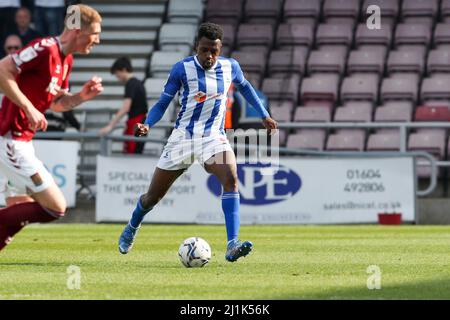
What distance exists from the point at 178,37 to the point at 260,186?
19.9 ft

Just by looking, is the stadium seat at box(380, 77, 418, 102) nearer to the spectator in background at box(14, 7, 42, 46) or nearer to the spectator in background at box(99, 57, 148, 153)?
the spectator in background at box(99, 57, 148, 153)

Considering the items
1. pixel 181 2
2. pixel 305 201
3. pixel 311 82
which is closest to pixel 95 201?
pixel 305 201

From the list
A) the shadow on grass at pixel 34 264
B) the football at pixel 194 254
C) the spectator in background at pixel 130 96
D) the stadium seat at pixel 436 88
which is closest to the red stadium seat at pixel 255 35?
the stadium seat at pixel 436 88

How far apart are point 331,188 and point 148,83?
17.6 feet

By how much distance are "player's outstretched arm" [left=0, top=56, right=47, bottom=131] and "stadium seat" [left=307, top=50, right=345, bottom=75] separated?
13.8m

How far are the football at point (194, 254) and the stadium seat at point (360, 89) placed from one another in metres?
11.8

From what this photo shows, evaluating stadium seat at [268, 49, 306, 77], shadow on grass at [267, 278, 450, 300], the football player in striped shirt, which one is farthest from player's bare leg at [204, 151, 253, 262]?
stadium seat at [268, 49, 306, 77]

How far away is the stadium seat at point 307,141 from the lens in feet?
65.5

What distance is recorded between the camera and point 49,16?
21.4 meters

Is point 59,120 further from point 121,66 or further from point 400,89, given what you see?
point 400,89

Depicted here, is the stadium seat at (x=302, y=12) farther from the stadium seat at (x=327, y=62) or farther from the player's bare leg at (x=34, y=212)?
the player's bare leg at (x=34, y=212)

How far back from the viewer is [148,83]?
21.9m

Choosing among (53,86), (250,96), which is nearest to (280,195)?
(250,96)
